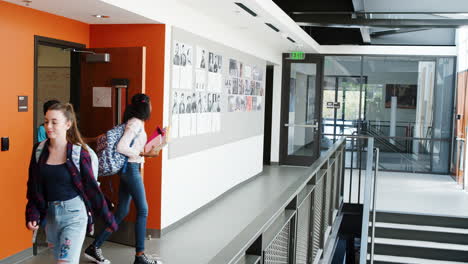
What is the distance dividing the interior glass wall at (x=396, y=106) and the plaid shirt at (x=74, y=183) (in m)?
9.93

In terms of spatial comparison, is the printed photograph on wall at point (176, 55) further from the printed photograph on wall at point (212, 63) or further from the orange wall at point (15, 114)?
the orange wall at point (15, 114)

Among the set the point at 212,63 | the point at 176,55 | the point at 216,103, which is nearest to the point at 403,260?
the point at 216,103

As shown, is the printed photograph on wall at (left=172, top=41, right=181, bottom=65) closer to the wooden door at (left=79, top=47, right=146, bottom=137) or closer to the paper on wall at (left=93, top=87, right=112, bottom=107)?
the wooden door at (left=79, top=47, right=146, bottom=137)

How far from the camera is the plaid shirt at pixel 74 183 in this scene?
331cm

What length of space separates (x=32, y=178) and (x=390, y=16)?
7990 millimetres

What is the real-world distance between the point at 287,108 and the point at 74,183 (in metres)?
10.0

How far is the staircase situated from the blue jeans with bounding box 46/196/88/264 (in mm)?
6209

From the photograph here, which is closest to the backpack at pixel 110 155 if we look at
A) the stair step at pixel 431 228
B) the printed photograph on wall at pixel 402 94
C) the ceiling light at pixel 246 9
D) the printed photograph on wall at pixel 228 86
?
the ceiling light at pixel 246 9

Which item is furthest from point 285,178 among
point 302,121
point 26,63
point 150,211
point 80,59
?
point 26,63

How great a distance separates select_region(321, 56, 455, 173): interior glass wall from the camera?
41.9 feet

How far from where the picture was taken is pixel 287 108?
1306cm

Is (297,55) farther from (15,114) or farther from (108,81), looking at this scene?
A: (15,114)

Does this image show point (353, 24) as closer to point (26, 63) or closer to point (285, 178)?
point (285, 178)

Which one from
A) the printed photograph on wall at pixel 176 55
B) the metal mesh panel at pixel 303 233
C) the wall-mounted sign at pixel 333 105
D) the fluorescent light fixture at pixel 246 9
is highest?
the fluorescent light fixture at pixel 246 9
